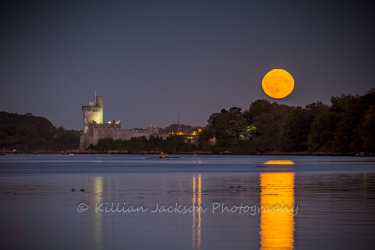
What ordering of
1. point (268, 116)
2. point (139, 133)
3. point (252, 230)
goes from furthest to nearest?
point (139, 133) → point (268, 116) → point (252, 230)

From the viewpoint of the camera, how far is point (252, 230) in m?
15.1

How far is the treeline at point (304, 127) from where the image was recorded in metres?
92.5

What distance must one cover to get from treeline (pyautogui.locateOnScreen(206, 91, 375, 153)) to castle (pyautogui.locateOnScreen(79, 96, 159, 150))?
52.7 feet

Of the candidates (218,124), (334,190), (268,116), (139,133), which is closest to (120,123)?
(139,133)

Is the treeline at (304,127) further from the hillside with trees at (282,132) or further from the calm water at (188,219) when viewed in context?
the calm water at (188,219)

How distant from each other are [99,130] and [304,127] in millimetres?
60496

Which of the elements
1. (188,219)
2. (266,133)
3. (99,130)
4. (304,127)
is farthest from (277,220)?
(99,130)

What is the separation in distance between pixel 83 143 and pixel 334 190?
14350cm

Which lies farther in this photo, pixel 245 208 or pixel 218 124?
pixel 218 124

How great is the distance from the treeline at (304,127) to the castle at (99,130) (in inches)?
632

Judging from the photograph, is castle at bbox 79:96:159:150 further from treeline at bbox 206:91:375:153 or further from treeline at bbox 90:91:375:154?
treeline at bbox 206:91:375:153

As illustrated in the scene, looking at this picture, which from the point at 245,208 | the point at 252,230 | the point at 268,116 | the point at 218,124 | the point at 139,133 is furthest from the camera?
the point at 139,133

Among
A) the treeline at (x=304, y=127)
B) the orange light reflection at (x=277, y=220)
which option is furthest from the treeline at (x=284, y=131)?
the orange light reflection at (x=277, y=220)

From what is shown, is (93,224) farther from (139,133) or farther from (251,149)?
(139,133)
